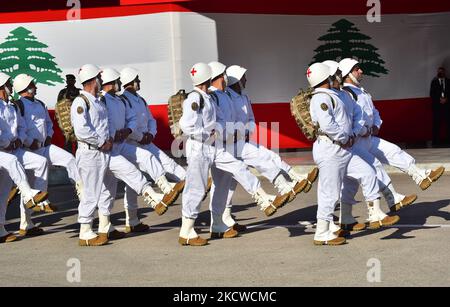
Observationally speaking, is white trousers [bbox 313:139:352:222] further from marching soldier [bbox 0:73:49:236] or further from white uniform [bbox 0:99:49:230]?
white uniform [bbox 0:99:49:230]

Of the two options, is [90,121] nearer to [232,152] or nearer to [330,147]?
[232,152]

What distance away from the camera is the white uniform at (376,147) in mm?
12831

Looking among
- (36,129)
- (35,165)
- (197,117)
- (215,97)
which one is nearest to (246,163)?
(215,97)

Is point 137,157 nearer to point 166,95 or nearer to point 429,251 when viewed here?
point 429,251

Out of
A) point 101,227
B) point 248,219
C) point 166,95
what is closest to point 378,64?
point 166,95

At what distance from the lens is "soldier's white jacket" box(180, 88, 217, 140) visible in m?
12.2

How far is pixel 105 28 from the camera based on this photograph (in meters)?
21.7

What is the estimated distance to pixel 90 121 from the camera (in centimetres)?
1241

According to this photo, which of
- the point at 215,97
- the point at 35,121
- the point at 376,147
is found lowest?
the point at 376,147

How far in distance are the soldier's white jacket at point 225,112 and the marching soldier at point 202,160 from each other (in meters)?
0.22

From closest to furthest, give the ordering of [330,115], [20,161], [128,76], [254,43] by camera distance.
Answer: [330,115]
[20,161]
[128,76]
[254,43]

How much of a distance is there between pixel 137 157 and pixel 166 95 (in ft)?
26.7

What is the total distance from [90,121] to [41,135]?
187 cm

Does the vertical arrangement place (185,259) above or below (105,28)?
below
